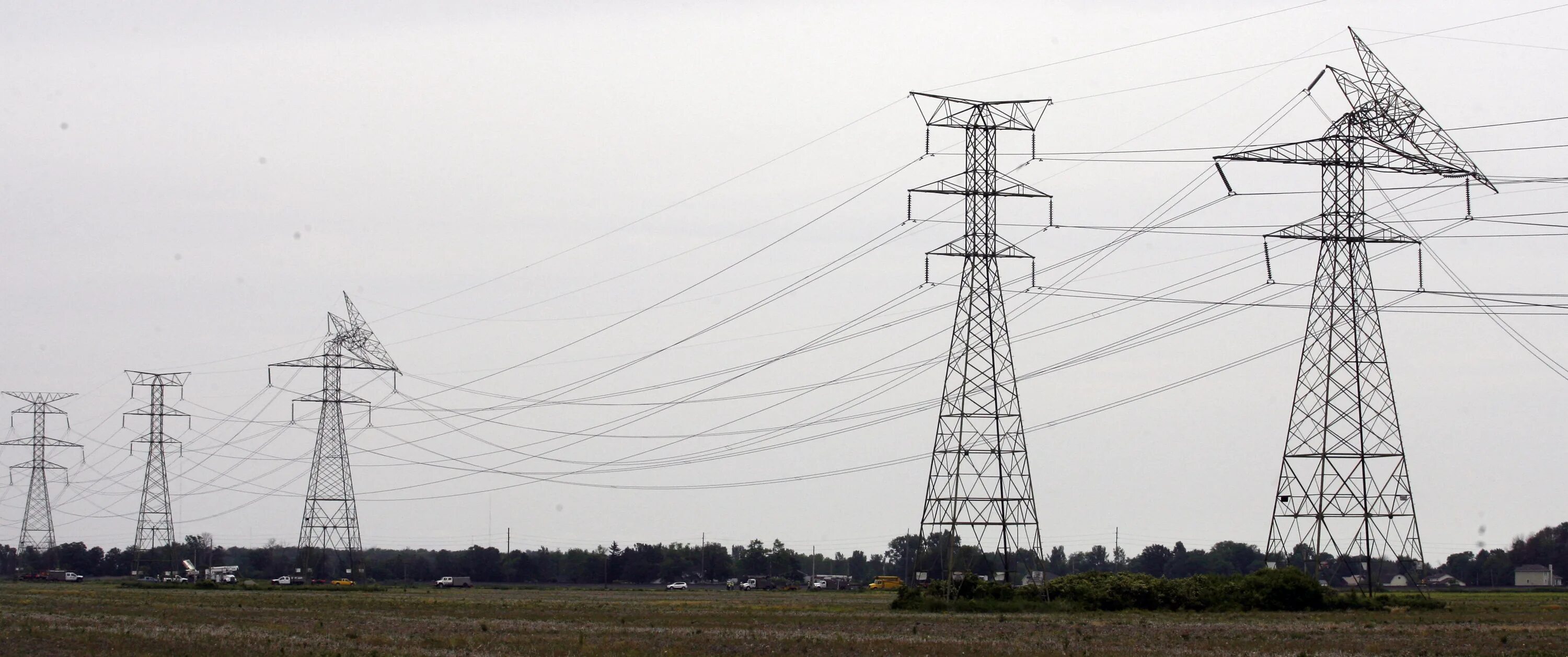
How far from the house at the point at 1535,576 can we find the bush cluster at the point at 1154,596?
396 ft

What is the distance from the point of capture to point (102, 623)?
55531 mm

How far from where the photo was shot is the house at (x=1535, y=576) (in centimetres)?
17412

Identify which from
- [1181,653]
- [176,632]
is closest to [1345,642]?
[1181,653]

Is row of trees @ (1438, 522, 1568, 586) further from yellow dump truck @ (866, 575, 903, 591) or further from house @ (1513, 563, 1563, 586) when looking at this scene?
yellow dump truck @ (866, 575, 903, 591)

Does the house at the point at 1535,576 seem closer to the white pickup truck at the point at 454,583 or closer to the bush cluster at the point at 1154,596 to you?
the bush cluster at the point at 1154,596

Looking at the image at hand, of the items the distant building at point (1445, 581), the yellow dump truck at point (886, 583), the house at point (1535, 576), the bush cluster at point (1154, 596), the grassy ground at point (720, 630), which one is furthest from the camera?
the house at point (1535, 576)

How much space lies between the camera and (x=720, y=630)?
51.9 metres

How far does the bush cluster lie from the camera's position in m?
68.5

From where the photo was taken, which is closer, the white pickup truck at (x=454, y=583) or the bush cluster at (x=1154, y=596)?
the bush cluster at (x=1154, y=596)

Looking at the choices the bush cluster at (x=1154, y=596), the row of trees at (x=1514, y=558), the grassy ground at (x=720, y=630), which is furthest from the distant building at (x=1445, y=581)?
the bush cluster at (x=1154, y=596)

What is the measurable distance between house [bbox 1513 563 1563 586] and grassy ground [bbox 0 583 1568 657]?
10624 centimetres

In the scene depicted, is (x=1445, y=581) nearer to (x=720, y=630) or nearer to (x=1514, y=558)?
(x=1514, y=558)

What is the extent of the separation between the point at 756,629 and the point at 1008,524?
15.9 metres

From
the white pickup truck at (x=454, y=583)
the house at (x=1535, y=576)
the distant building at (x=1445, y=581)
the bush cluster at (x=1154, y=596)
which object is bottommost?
the distant building at (x=1445, y=581)
